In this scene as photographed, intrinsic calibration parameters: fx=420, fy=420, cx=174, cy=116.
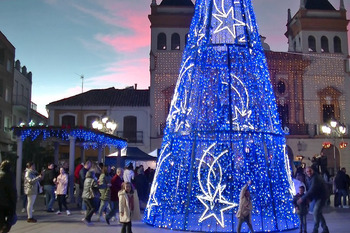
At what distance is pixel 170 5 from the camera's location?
32.9 metres

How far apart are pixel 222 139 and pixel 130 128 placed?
2340cm

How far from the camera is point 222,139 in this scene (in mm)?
9312

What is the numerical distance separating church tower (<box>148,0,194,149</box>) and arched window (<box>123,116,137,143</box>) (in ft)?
4.99

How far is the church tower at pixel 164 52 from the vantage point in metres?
31.5

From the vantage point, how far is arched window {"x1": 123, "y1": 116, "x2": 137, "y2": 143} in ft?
105

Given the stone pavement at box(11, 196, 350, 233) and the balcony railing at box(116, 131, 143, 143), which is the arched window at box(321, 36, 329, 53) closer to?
the balcony railing at box(116, 131, 143, 143)

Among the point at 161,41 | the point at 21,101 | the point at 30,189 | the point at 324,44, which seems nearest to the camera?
the point at 30,189

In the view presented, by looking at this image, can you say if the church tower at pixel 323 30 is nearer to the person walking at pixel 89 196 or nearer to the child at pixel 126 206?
the person walking at pixel 89 196

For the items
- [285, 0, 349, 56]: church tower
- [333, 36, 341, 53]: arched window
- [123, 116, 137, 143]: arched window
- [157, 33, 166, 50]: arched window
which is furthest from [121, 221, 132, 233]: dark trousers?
[333, 36, 341, 53]: arched window

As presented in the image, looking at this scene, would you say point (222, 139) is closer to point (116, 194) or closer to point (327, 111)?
point (116, 194)

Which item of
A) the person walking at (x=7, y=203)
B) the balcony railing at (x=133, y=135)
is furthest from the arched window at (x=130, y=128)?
the person walking at (x=7, y=203)

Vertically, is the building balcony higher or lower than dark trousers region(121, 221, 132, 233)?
higher

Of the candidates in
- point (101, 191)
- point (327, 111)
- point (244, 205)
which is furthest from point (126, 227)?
point (327, 111)

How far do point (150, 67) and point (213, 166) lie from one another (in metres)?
23.1
